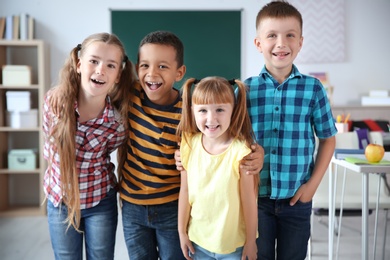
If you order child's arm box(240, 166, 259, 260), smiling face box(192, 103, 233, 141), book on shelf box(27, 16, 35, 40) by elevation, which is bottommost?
child's arm box(240, 166, 259, 260)

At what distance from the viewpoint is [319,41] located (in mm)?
4324

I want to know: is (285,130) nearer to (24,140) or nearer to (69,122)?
(69,122)

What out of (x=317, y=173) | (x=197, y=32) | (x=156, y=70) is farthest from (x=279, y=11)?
(x=197, y=32)

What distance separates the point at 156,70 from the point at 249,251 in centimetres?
72

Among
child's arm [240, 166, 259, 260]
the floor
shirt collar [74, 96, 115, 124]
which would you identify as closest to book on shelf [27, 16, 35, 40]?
the floor

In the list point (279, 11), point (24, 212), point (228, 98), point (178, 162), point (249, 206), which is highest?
point (279, 11)

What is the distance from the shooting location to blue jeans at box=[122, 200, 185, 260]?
141 centimetres

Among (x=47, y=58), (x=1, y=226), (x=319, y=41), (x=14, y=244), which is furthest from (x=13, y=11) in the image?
Answer: (x=319, y=41)

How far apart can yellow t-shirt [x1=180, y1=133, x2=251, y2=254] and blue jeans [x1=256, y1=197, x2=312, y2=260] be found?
154 millimetres

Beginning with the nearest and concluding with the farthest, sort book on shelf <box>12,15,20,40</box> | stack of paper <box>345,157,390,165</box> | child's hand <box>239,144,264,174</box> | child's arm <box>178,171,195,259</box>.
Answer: child's hand <box>239,144,264,174</box> < child's arm <box>178,171,195,259</box> < stack of paper <box>345,157,390,165</box> < book on shelf <box>12,15,20,40</box>

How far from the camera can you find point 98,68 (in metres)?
1.38

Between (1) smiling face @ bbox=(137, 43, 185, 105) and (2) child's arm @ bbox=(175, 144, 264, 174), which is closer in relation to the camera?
(2) child's arm @ bbox=(175, 144, 264, 174)

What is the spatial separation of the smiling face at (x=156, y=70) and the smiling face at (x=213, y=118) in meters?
0.21

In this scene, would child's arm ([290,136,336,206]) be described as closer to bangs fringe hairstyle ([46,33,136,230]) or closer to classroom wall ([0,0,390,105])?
bangs fringe hairstyle ([46,33,136,230])
